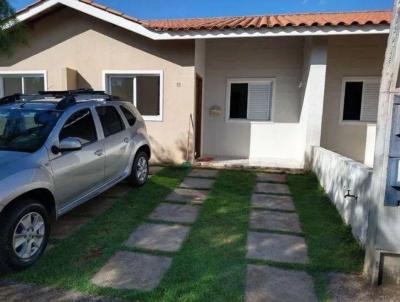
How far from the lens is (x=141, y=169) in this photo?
21.4 feet

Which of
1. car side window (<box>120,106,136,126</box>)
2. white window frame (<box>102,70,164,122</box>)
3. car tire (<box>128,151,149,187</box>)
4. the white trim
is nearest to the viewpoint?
car side window (<box>120,106,136,126</box>)

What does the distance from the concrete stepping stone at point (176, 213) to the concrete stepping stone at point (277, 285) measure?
1.65 meters

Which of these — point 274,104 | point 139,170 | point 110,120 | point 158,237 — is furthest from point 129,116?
point 274,104

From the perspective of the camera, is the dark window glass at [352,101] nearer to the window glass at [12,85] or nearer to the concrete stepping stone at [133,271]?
the concrete stepping stone at [133,271]

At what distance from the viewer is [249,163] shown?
9133 millimetres

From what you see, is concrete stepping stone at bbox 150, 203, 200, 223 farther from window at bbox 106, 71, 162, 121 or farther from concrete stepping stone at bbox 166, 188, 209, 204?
window at bbox 106, 71, 162, 121

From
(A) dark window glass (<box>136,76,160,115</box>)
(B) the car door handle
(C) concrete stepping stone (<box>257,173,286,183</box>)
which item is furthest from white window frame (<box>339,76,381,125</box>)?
(B) the car door handle

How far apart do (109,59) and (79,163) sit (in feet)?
18.3

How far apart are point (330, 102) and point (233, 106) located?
9.63 feet

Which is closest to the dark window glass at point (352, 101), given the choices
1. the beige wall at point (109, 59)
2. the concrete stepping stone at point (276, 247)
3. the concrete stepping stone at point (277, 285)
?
Answer: the beige wall at point (109, 59)

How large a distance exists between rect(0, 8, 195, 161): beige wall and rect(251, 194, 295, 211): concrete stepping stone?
11.0ft

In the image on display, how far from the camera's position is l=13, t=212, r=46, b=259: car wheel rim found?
330 cm

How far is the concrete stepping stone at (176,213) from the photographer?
4.91 m

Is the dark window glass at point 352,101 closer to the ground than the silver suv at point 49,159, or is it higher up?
higher up
